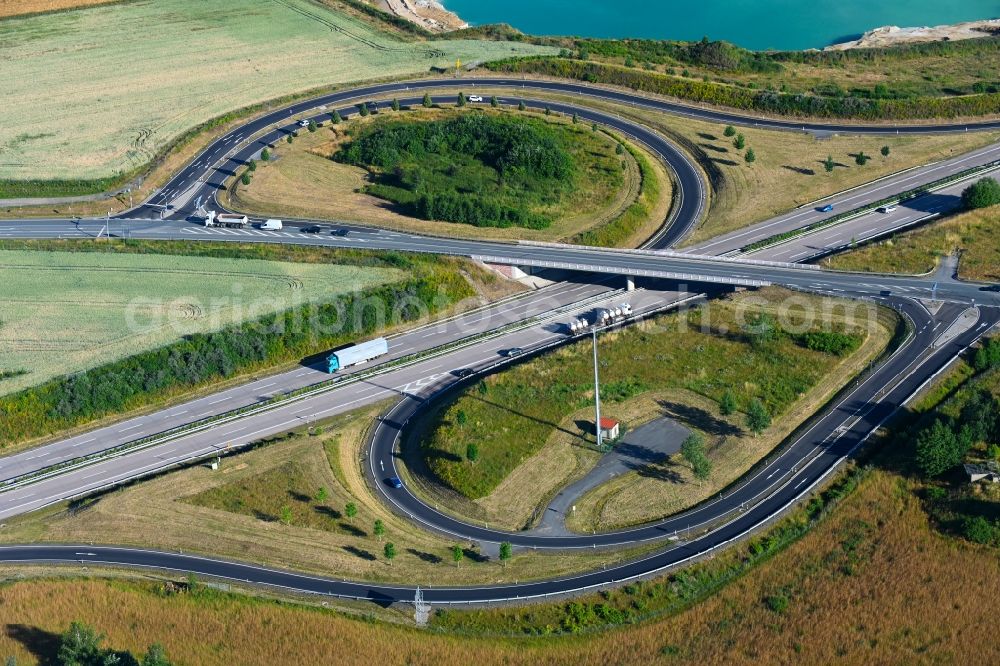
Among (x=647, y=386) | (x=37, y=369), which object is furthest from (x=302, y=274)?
(x=647, y=386)

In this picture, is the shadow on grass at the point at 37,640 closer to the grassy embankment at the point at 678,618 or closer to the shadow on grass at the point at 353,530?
the grassy embankment at the point at 678,618

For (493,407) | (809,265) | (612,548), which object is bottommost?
(612,548)

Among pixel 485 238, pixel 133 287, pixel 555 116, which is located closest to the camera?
pixel 133 287

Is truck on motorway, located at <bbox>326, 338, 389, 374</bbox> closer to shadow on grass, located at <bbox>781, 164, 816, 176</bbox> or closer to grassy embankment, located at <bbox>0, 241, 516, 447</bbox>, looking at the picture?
grassy embankment, located at <bbox>0, 241, 516, 447</bbox>

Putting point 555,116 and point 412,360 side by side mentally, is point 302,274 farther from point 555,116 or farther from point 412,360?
point 555,116

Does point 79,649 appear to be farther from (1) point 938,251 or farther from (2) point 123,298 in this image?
(1) point 938,251
